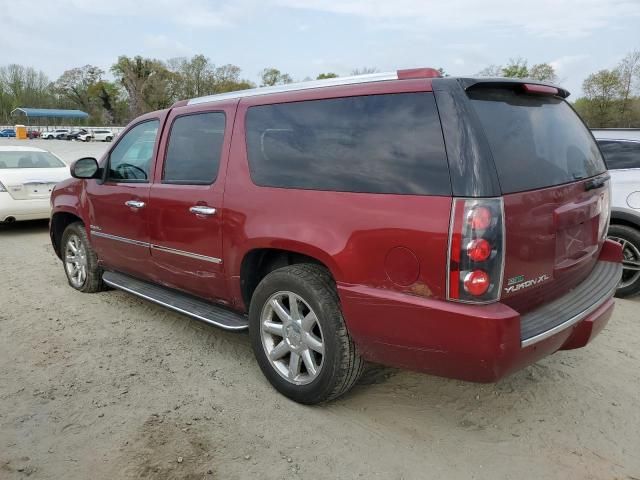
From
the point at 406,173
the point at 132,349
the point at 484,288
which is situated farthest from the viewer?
the point at 132,349

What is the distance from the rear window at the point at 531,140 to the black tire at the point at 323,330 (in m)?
1.10

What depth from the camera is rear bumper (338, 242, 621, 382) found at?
7.72ft

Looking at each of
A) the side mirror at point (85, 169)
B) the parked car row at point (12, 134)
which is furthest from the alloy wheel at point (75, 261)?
the parked car row at point (12, 134)

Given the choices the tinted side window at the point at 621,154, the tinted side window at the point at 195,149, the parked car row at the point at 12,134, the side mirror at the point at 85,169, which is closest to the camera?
the tinted side window at the point at 195,149

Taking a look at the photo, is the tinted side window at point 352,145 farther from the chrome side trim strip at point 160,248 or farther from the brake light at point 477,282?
the chrome side trim strip at point 160,248

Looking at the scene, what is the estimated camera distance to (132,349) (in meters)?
4.02

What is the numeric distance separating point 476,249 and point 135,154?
3151mm

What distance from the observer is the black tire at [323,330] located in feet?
9.46

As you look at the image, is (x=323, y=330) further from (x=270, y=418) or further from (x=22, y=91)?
(x=22, y=91)

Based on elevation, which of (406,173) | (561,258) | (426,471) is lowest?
(426,471)

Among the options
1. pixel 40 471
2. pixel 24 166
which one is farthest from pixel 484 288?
pixel 24 166

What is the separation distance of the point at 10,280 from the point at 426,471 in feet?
17.1

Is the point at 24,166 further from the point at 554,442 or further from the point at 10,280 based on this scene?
the point at 554,442

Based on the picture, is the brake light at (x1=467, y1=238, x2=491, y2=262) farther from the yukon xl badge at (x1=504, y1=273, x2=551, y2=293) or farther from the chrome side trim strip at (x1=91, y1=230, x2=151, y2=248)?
the chrome side trim strip at (x1=91, y1=230, x2=151, y2=248)
